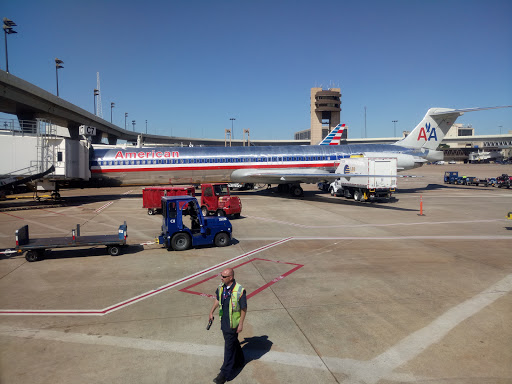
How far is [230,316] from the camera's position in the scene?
5492mm

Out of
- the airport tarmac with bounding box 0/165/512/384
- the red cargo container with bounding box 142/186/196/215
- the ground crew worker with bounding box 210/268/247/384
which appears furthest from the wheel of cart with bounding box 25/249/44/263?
the red cargo container with bounding box 142/186/196/215

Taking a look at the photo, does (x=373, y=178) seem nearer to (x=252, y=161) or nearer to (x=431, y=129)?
(x=252, y=161)

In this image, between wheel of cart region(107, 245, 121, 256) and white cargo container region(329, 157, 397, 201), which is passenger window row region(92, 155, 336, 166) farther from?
wheel of cart region(107, 245, 121, 256)

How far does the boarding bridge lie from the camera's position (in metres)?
24.7

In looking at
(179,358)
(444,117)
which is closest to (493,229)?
(179,358)

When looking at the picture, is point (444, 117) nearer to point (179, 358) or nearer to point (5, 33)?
point (179, 358)

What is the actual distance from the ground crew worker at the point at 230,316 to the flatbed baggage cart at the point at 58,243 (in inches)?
335

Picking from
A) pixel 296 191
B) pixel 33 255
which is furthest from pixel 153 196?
pixel 296 191

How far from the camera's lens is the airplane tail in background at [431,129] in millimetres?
34875

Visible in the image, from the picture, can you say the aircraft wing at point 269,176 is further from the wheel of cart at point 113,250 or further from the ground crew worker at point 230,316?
the ground crew worker at point 230,316

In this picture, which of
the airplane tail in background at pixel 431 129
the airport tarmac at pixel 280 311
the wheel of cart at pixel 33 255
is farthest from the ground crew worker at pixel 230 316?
the airplane tail in background at pixel 431 129

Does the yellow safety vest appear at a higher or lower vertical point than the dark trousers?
higher

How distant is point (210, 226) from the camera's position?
13930 millimetres

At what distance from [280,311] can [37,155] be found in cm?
2470
